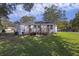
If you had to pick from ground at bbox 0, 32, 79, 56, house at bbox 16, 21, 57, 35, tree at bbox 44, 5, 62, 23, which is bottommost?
ground at bbox 0, 32, 79, 56

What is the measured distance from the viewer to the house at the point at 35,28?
99.0 inches

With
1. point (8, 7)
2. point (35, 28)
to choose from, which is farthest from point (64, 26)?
point (8, 7)

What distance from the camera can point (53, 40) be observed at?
253 cm

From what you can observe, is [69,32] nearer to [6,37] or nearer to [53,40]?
[53,40]

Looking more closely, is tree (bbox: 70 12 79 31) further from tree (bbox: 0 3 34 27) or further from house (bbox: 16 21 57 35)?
tree (bbox: 0 3 34 27)

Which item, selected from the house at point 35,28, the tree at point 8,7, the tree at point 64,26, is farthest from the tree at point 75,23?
the tree at point 8,7

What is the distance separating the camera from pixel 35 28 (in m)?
2.53

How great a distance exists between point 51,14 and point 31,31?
0.23m

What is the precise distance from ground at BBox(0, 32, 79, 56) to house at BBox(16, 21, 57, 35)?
4 cm

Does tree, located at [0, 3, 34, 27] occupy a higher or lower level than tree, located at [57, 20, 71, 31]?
higher

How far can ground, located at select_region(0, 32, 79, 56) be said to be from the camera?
2.50m

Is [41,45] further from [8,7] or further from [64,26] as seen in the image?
[8,7]

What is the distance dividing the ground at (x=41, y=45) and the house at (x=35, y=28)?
4cm

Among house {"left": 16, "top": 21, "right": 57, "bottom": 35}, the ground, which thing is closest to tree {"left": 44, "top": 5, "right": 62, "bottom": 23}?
house {"left": 16, "top": 21, "right": 57, "bottom": 35}
